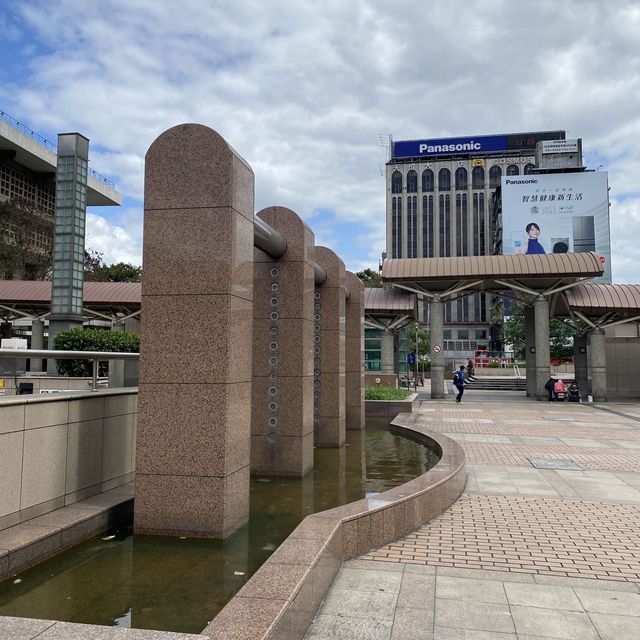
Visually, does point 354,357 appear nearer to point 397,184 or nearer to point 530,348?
point 530,348

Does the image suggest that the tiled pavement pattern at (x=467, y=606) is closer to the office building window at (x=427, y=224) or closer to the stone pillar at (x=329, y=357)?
the stone pillar at (x=329, y=357)

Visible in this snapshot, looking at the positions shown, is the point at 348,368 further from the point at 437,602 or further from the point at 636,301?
the point at 636,301

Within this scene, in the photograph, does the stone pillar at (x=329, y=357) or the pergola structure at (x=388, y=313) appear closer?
the stone pillar at (x=329, y=357)

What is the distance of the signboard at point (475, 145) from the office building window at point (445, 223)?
997 cm

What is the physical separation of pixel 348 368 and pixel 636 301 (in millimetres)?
17445

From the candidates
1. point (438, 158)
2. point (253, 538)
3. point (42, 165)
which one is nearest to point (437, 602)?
point (253, 538)

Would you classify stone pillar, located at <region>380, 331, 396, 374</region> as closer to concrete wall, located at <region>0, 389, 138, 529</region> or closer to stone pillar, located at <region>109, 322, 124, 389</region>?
stone pillar, located at <region>109, 322, 124, 389</region>

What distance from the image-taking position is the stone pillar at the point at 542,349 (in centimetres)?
2728

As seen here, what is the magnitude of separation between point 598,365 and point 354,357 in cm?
1667

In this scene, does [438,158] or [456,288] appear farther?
[438,158]

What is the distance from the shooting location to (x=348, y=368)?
53.3 ft

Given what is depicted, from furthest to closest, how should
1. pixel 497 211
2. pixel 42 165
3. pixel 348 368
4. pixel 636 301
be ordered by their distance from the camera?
pixel 497 211 < pixel 42 165 < pixel 636 301 < pixel 348 368

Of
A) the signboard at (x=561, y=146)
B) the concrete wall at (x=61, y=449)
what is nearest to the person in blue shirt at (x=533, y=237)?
the signboard at (x=561, y=146)

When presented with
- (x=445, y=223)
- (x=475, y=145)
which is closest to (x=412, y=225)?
(x=445, y=223)
